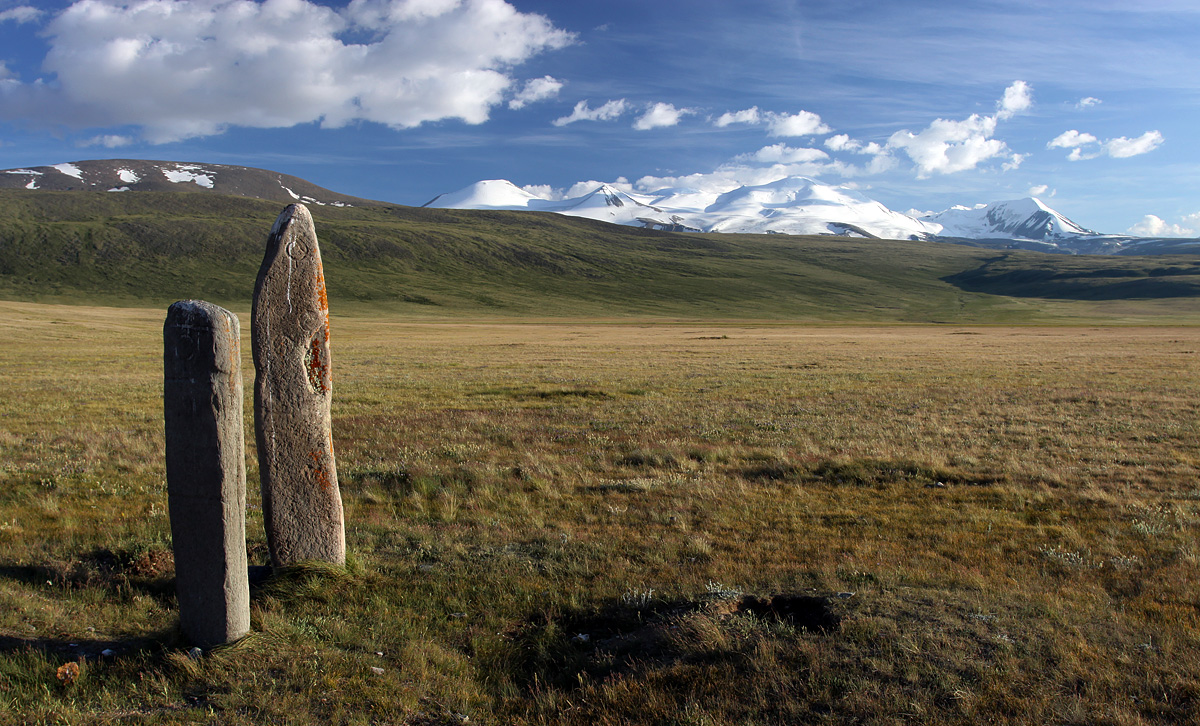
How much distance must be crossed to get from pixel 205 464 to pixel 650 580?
4346mm

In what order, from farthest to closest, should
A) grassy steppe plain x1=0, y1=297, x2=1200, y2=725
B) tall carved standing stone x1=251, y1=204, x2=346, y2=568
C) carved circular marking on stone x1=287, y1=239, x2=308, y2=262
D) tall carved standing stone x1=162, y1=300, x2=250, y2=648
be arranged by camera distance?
carved circular marking on stone x1=287, y1=239, x2=308, y2=262 → tall carved standing stone x1=251, y1=204, x2=346, y2=568 → tall carved standing stone x1=162, y1=300, x2=250, y2=648 → grassy steppe plain x1=0, y1=297, x2=1200, y2=725

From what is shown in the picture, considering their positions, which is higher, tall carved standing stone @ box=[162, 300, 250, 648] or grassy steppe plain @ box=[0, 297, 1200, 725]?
tall carved standing stone @ box=[162, 300, 250, 648]

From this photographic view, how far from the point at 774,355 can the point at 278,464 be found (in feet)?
131

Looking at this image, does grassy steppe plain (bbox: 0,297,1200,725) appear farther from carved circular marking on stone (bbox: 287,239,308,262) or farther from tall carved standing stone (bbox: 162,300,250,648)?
carved circular marking on stone (bbox: 287,239,308,262)

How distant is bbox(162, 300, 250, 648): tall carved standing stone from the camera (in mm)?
5277

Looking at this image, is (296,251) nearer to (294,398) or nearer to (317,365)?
(317,365)

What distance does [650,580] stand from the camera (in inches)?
277

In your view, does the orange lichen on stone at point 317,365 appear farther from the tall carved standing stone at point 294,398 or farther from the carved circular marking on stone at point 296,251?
the carved circular marking on stone at point 296,251

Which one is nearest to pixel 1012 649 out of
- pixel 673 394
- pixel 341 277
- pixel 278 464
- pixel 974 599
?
pixel 974 599

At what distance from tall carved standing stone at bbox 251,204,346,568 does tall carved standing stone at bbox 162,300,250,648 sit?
117 cm

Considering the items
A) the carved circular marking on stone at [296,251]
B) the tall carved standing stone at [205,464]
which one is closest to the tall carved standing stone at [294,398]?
the carved circular marking on stone at [296,251]

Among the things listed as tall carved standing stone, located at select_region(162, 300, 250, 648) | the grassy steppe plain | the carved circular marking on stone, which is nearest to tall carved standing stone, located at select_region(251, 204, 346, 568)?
the carved circular marking on stone

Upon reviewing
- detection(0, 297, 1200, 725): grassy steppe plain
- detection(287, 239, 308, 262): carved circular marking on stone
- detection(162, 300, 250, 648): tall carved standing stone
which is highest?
detection(287, 239, 308, 262): carved circular marking on stone

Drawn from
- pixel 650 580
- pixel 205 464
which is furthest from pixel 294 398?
pixel 650 580
